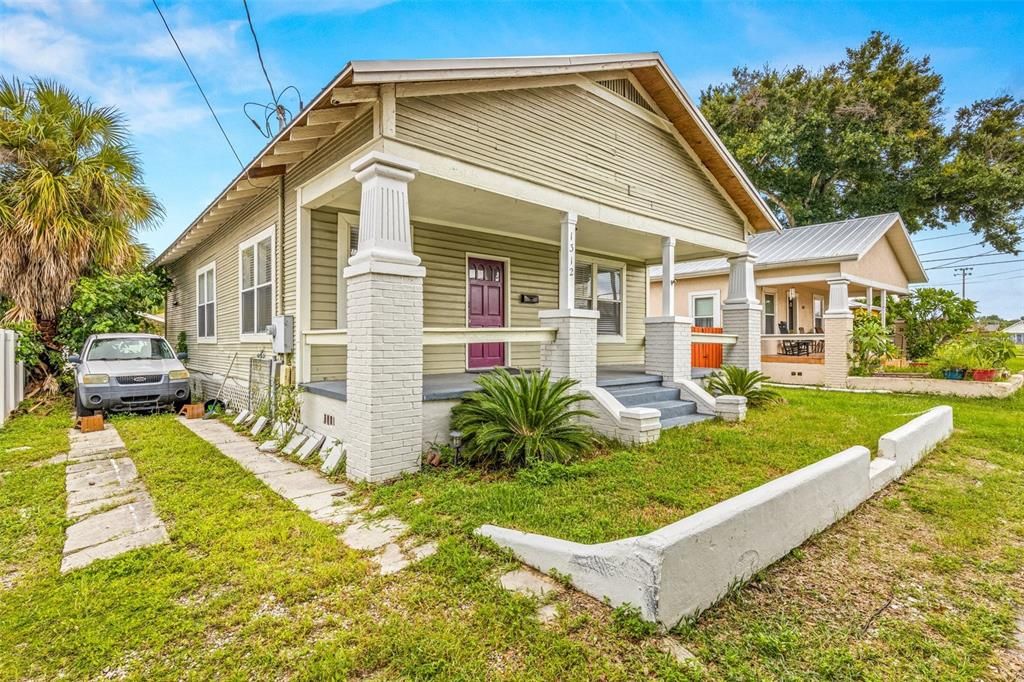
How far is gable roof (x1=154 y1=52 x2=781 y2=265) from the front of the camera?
4680 mm

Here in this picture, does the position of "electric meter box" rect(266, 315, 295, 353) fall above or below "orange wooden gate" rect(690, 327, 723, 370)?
above

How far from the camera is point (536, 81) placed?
621 cm

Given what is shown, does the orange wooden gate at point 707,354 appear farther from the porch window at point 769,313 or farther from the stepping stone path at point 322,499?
the stepping stone path at point 322,499

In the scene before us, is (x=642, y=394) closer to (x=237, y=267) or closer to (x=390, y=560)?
(x=390, y=560)

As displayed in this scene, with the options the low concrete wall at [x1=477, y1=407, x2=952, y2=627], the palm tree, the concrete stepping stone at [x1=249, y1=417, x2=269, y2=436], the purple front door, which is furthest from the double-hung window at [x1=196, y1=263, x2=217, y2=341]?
the low concrete wall at [x1=477, y1=407, x2=952, y2=627]

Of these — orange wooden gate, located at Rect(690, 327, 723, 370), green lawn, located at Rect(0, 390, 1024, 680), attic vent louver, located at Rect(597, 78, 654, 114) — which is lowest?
green lawn, located at Rect(0, 390, 1024, 680)

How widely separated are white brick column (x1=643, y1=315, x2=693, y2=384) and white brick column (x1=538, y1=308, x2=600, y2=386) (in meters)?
1.95

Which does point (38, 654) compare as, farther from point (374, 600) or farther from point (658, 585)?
point (658, 585)

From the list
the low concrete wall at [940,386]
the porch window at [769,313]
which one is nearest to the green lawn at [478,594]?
the low concrete wall at [940,386]

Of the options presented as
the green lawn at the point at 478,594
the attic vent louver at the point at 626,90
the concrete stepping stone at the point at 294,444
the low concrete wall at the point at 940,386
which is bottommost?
the green lawn at the point at 478,594

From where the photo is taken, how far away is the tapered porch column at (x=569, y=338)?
628 centimetres

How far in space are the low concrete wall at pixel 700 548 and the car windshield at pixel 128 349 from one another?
8.75m

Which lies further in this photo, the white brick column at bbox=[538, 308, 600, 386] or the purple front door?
the purple front door

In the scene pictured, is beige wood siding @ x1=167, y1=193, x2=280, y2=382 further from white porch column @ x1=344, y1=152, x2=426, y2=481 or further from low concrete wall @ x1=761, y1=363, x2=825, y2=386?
low concrete wall @ x1=761, y1=363, x2=825, y2=386
